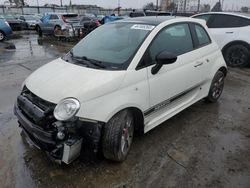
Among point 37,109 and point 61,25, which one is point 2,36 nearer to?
point 61,25

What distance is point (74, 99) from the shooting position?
249 cm

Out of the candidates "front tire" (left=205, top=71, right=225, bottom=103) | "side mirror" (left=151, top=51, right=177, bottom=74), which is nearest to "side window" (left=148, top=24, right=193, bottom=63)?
"side mirror" (left=151, top=51, right=177, bottom=74)

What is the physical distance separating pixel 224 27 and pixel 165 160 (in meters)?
6.51

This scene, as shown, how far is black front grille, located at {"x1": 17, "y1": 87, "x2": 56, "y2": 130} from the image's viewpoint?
252 cm

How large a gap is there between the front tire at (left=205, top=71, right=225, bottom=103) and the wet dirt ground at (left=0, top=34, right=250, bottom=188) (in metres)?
0.32

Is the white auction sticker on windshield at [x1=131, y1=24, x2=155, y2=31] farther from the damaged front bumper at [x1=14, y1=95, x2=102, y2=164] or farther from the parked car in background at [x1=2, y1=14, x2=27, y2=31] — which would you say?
the parked car in background at [x1=2, y1=14, x2=27, y2=31]

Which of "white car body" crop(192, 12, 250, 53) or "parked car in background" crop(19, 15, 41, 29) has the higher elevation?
"white car body" crop(192, 12, 250, 53)

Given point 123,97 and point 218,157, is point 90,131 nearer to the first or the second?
point 123,97

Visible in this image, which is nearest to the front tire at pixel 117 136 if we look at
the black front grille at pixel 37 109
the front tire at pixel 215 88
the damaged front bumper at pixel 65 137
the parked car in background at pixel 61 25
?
the damaged front bumper at pixel 65 137

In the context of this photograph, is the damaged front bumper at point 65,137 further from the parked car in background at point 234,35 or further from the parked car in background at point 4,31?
the parked car in background at point 4,31

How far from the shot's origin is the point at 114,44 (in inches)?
135

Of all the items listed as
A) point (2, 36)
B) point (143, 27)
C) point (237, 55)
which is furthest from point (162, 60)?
point (2, 36)

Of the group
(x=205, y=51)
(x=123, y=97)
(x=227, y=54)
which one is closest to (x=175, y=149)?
(x=123, y=97)

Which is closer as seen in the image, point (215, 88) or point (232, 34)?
point (215, 88)
